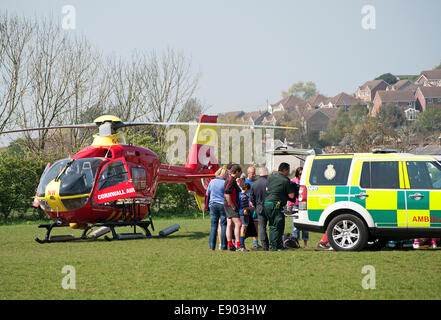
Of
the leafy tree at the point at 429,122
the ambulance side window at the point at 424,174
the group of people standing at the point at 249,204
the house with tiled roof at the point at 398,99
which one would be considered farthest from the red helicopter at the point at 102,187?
the house with tiled roof at the point at 398,99

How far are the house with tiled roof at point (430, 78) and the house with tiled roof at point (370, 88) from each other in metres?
9.58

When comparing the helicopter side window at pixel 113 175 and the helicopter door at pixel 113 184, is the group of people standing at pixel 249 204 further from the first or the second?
the helicopter side window at pixel 113 175

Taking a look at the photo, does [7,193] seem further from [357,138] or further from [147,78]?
[357,138]

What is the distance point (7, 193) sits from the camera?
28.8m

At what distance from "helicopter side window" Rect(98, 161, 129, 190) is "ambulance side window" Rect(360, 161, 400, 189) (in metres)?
7.47

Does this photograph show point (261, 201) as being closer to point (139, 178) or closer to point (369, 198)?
point (369, 198)

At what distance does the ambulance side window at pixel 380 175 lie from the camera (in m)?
12.9

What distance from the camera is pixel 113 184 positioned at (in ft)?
58.8

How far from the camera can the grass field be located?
29.3ft

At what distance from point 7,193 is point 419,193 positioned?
21.0 metres

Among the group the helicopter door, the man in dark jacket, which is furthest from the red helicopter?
the man in dark jacket

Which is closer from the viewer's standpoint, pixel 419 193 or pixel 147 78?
pixel 419 193

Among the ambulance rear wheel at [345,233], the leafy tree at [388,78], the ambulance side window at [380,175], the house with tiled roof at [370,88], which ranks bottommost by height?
the ambulance rear wheel at [345,233]

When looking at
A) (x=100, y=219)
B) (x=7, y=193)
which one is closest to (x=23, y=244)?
(x=100, y=219)
